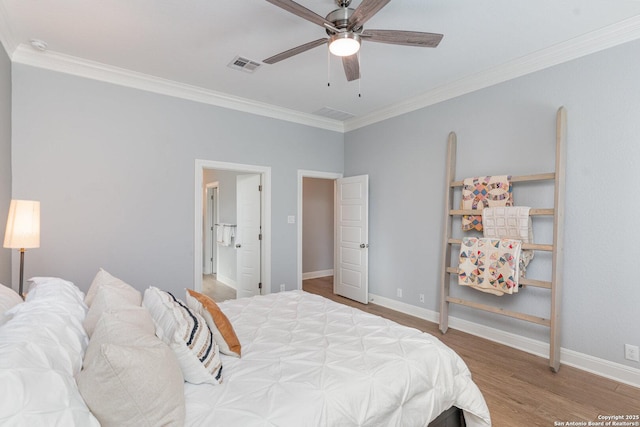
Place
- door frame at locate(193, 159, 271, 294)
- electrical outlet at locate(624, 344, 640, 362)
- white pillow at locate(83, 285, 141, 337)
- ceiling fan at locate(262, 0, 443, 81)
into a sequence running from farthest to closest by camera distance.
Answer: door frame at locate(193, 159, 271, 294), electrical outlet at locate(624, 344, 640, 362), ceiling fan at locate(262, 0, 443, 81), white pillow at locate(83, 285, 141, 337)

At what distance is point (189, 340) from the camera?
4.63ft

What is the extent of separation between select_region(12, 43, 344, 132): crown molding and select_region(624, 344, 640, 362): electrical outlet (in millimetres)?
4263

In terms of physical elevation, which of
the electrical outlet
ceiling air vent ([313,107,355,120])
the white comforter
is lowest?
the electrical outlet

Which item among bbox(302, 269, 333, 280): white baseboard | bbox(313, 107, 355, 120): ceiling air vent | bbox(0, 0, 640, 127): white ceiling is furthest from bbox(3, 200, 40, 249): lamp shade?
bbox(302, 269, 333, 280): white baseboard

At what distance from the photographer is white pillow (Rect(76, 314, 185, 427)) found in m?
0.97

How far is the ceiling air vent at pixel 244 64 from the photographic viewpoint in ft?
10.1

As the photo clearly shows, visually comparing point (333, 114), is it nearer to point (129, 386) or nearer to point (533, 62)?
point (533, 62)

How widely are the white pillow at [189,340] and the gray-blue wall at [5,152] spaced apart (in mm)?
2040

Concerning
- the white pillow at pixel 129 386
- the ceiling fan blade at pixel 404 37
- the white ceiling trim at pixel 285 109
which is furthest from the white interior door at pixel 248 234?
the white pillow at pixel 129 386

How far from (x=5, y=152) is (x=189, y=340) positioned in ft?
8.89

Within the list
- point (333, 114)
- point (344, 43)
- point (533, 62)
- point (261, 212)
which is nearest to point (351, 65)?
point (344, 43)

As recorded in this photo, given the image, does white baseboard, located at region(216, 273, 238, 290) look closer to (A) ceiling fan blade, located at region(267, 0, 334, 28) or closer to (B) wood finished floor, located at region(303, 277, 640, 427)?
(B) wood finished floor, located at region(303, 277, 640, 427)

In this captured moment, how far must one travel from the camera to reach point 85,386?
3.24ft

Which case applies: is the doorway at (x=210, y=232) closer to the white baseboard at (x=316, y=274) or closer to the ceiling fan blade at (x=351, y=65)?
the white baseboard at (x=316, y=274)
